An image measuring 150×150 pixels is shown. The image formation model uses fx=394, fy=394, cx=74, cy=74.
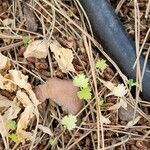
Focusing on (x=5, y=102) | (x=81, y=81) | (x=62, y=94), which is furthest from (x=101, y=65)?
(x=5, y=102)

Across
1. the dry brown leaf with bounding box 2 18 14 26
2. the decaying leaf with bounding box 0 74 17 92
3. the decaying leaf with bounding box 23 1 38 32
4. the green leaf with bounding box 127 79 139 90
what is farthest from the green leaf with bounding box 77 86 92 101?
the dry brown leaf with bounding box 2 18 14 26

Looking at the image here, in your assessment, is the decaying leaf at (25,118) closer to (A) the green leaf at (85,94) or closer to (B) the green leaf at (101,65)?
(A) the green leaf at (85,94)

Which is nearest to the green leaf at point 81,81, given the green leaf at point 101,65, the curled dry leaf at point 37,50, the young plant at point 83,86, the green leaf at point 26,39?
the young plant at point 83,86

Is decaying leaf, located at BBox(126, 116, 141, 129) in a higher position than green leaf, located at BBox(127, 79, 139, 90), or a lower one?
lower

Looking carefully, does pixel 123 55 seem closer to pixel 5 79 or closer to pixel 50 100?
pixel 50 100

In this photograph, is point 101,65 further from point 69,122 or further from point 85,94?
point 69,122

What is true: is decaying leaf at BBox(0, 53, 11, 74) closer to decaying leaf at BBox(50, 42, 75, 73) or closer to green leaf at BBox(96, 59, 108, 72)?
decaying leaf at BBox(50, 42, 75, 73)
